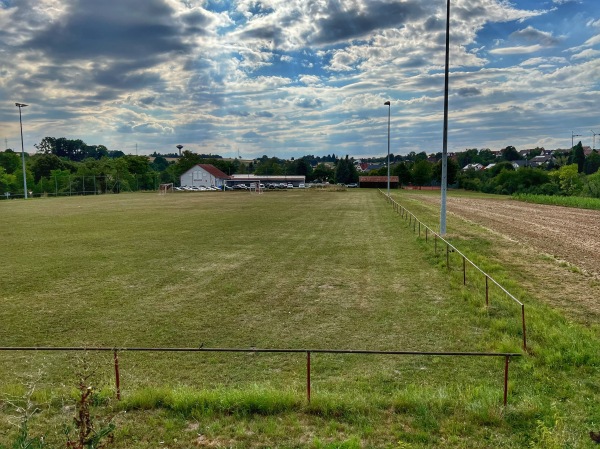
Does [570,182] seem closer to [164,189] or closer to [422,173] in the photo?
[422,173]

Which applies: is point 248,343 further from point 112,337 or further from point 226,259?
point 226,259

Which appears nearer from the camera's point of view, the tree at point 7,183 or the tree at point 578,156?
the tree at point 7,183

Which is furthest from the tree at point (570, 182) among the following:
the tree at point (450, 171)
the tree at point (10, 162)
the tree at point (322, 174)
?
the tree at point (10, 162)

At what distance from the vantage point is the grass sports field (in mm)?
6188

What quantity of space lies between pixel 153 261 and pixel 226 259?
9.59 feet

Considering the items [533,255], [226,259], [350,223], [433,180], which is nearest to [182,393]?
[226,259]

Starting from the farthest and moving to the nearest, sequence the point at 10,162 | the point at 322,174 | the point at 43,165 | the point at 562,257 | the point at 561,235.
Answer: the point at 322,174 < the point at 43,165 < the point at 10,162 < the point at 561,235 < the point at 562,257

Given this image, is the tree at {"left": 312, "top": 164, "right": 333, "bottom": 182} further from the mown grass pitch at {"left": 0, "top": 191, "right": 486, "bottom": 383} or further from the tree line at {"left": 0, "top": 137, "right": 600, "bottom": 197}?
the mown grass pitch at {"left": 0, "top": 191, "right": 486, "bottom": 383}

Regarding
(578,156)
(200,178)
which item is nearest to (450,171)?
(578,156)

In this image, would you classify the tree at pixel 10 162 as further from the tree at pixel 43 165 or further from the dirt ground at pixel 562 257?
the dirt ground at pixel 562 257

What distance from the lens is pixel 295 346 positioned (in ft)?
31.5

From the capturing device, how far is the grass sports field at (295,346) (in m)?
6.19

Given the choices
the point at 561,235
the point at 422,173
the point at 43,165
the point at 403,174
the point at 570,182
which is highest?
the point at 43,165

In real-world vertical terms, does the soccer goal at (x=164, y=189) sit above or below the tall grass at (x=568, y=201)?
above
